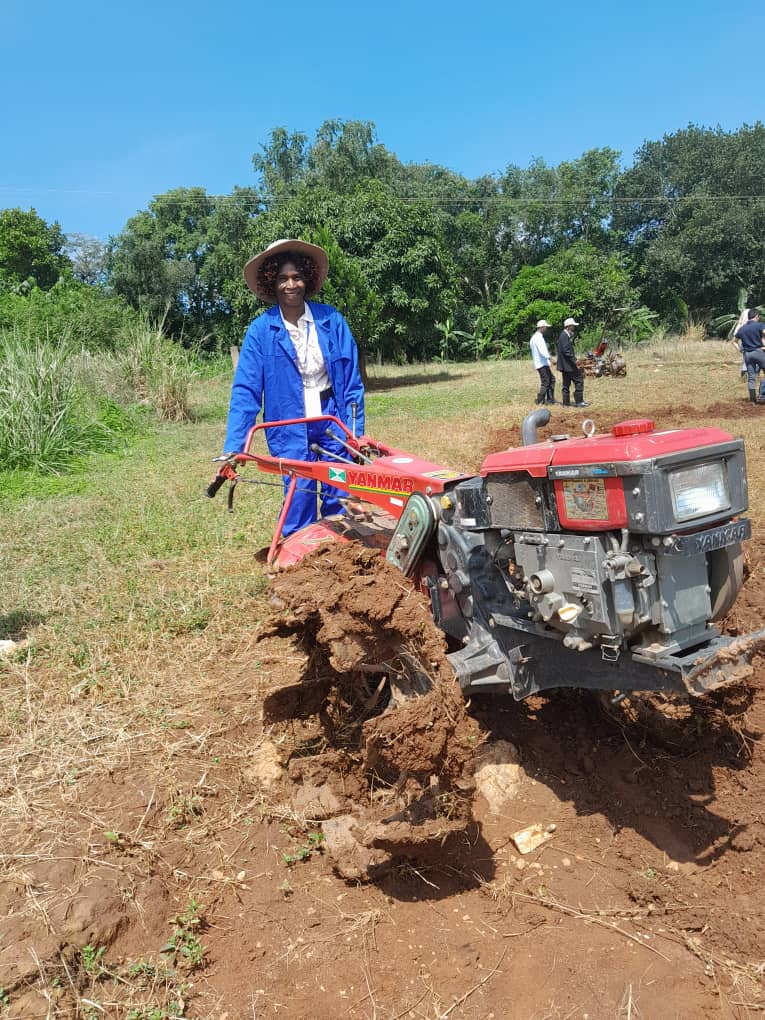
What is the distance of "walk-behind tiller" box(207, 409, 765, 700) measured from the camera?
84.1 inches

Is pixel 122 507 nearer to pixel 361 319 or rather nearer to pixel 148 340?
pixel 148 340

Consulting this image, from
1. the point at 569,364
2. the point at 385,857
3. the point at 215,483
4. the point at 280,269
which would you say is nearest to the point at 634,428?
the point at 385,857

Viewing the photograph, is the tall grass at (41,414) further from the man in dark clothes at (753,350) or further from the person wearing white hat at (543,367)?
the man in dark clothes at (753,350)

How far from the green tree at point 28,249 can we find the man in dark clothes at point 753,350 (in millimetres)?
33470

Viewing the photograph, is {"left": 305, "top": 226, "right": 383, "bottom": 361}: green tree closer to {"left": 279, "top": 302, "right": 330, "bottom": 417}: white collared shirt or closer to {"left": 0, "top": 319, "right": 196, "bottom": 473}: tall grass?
{"left": 0, "top": 319, "right": 196, "bottom": 473}: tall grass

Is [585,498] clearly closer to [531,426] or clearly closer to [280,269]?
[531,426]

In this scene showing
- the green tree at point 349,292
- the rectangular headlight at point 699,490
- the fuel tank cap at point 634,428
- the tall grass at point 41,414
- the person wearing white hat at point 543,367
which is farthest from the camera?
the green tree at point 349,292

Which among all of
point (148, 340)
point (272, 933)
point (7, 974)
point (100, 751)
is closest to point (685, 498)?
point (272, 933)

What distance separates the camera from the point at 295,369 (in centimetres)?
420

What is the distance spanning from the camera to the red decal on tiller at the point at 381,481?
3.02 m

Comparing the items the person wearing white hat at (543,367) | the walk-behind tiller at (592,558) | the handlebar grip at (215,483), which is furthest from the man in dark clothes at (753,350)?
the handlebar grip at (215,483)

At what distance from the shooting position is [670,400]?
41.8 ft

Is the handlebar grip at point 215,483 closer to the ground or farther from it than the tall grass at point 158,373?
closer to the ground

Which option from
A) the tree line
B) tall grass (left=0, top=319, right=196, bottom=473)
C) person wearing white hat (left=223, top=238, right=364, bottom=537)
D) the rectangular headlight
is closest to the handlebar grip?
person wearing white hat (left=223, top=238, right=364, bottom=537)
